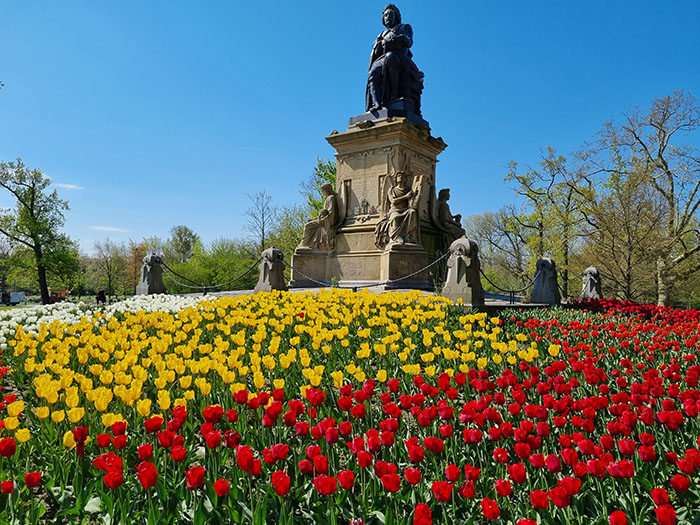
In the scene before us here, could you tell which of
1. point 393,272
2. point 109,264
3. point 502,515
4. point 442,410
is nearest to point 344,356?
point 442,410

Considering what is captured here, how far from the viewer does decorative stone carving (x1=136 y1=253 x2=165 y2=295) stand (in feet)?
41.3

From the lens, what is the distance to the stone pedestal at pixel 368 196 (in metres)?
13.5

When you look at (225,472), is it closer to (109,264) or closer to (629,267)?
(629,267)

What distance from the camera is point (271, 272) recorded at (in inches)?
444

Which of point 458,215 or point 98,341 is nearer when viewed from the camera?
point 98,341

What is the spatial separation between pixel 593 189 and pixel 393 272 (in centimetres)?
1584

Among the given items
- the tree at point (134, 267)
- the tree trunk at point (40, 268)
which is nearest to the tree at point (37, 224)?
the tree trunk at point (40, 268)

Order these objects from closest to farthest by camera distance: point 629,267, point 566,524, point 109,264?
point 566,524 < point 629,267 < point 109,264

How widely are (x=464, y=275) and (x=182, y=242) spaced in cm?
4717

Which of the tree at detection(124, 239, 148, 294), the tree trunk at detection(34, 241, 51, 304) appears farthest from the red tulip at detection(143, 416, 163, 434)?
the tree at detection(124, 239, 148, 294)

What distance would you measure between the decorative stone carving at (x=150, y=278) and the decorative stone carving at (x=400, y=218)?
20.2 feet

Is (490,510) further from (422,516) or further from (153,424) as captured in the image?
(153,424)

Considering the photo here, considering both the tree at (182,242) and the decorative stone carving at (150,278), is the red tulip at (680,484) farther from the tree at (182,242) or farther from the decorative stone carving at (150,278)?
the tree at (182,242)

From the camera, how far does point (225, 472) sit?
2445 mm
